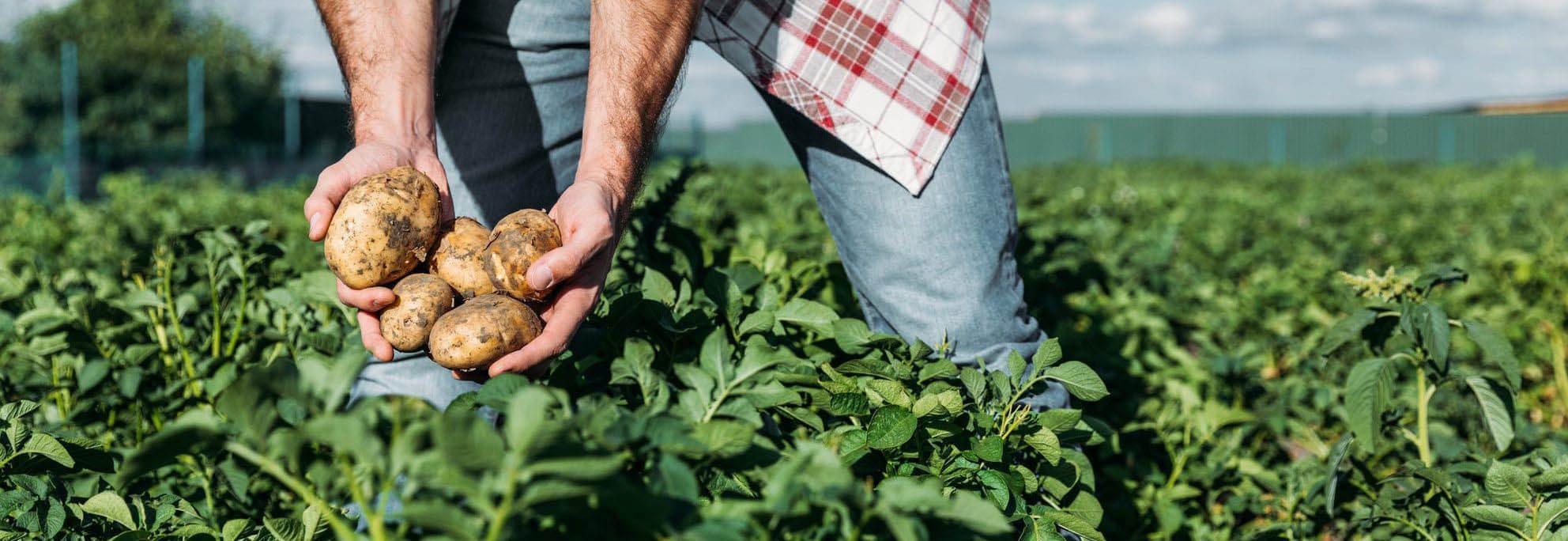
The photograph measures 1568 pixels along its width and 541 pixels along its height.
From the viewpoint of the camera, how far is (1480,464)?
1921 millimetres

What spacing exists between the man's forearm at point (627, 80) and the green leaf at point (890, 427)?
516 millimetres

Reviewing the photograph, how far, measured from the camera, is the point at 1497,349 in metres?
1.98

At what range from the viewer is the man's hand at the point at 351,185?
1688 mm

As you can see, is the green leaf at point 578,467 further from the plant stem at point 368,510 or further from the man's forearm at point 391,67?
the man's forearm at point 391,67

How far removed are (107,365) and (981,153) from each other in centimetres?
181

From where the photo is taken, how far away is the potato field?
913 millimetres

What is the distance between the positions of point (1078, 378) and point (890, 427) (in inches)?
13.5

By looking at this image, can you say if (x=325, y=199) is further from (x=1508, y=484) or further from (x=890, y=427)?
(x=1508, y=484)

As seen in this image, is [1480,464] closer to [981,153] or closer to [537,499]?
[981,153]

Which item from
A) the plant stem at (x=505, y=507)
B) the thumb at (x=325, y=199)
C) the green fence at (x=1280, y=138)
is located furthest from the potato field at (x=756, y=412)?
the green fence at (x=1280, y=138)

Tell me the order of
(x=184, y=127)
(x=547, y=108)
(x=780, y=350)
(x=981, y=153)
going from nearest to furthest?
(x=780, y=350) → (x=981, y=153) → (x=547, y=108) → (x=184, y=127)

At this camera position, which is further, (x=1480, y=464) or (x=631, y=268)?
(x=631, y=268)

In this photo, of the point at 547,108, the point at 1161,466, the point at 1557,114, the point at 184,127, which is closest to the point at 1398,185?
the point at 1161,466

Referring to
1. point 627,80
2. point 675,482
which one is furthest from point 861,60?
point 675,482
